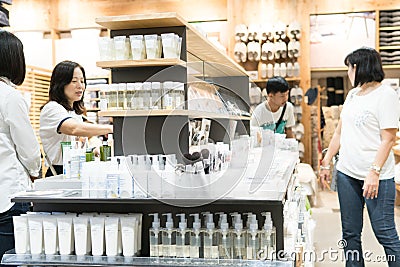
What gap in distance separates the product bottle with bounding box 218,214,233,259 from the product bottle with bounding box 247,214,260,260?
8cm

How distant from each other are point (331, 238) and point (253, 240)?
124 inches

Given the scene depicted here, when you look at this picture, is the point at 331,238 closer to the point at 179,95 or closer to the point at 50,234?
the point at 179,95

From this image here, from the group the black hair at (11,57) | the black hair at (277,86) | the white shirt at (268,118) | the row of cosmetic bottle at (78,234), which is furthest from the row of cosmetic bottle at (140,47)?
the white shirt at (268,118)

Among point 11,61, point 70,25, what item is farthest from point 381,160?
point 70,25

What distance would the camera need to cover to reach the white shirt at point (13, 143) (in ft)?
7.75

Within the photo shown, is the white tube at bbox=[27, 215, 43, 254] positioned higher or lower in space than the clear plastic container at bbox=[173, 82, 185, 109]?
lower

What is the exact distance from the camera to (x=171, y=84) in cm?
263

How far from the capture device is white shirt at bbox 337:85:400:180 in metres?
3.00

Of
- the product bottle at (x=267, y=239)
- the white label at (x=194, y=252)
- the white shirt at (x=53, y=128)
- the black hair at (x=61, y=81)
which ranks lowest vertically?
the white label at (x=194, y=252)

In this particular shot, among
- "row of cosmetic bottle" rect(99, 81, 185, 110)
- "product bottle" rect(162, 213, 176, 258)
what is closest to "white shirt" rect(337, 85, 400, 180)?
"row of cosmetic bottle" rect(99, 81, 185, 110)

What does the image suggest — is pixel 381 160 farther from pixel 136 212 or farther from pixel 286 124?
pixel 286 124

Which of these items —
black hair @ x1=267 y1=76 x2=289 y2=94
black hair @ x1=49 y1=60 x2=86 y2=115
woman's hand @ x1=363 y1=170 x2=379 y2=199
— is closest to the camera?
woman's hand @ x1=363 y1=170 x2=379 y2=199

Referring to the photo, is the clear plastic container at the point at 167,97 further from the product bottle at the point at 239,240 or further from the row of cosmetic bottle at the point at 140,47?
the product bottle at the point at 239,240

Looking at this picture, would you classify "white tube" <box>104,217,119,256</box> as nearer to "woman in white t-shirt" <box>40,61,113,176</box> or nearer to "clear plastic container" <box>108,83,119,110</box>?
"clear plastic container" <box>108,83,119,110</box>
